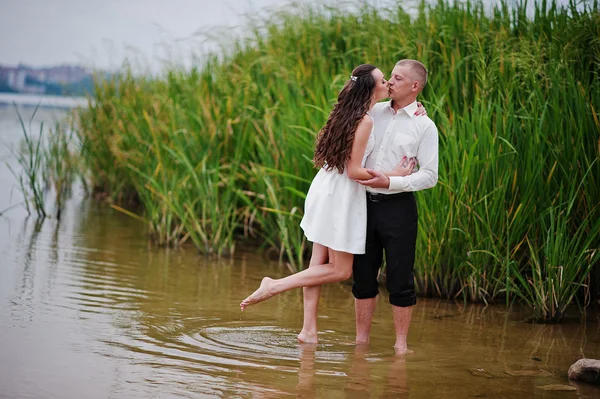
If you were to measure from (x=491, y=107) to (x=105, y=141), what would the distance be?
5.38 meters

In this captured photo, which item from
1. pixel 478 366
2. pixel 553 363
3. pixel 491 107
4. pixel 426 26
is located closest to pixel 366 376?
pixel 478 366

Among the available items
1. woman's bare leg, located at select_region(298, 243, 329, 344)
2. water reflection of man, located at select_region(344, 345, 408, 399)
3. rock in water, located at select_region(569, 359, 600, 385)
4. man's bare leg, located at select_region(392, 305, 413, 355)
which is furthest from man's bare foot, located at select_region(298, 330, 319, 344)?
rock in water, located at select_region(569, 359, 600, 385)

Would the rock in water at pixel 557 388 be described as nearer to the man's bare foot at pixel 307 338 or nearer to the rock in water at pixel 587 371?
the rock in water at pixel 587 371

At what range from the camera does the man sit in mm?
4480

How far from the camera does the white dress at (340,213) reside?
444 cm

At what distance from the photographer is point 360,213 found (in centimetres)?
447

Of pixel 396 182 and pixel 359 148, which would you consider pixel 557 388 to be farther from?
pixel 359 148

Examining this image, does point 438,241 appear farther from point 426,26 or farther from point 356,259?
point 426,26

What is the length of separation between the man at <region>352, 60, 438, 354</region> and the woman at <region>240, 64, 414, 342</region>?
6cm

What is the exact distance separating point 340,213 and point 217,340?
947 millimetres

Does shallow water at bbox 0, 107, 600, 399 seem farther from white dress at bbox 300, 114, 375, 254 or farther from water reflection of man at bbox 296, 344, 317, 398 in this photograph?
white dress at bbox 300, 114, 375, 254

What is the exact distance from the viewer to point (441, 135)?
6121 millimetres

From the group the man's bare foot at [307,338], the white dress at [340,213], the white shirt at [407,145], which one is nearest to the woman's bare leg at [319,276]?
the white dress at [340,213]

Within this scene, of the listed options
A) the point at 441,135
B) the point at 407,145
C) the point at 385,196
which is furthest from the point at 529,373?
the point at 441,135
